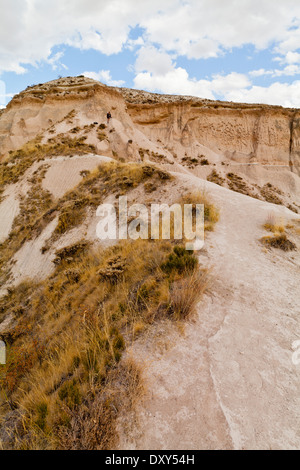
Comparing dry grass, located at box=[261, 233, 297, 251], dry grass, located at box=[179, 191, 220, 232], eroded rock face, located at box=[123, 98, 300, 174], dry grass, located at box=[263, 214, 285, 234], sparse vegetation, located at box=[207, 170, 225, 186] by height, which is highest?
eroded rock face, located at box=[123, 98, 300, 174]

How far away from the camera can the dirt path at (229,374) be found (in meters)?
2.06

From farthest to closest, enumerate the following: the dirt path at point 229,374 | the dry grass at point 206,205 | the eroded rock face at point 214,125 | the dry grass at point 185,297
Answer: the eroded rock face at point 214,125 < the dry grass at point 206,205 < the dry grass at point 185,297 < the dirt path at point 229,374

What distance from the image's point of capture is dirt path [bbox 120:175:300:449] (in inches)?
81.0

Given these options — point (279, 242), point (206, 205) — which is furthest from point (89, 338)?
point (206, 205)

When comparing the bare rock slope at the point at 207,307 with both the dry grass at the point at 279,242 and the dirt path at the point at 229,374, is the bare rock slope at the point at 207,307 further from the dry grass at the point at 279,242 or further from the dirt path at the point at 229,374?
the dry grass at the point at 279,242

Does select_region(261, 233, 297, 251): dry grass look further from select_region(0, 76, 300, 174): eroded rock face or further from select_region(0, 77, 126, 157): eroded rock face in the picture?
select_region(0, 76, 300, 174): eroded rock face

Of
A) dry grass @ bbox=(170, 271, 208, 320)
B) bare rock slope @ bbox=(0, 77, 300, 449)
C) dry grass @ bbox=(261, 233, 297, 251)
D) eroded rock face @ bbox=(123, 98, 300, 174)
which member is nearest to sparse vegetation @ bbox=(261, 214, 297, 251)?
dry grass @ bbox=(261, 233, 297, 251)

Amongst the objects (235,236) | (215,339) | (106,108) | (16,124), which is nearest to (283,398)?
(215,339)

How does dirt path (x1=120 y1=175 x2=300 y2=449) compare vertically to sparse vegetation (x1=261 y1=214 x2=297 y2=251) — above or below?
below

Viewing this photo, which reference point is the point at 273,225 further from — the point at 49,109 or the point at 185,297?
the point at 49,109

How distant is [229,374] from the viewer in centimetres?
261

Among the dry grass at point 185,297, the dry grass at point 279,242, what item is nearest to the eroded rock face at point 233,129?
the dry grass at point 279,242

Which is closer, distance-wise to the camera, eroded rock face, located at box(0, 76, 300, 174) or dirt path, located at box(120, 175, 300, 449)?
dirt path, located at box(120, 175, 300, 449)

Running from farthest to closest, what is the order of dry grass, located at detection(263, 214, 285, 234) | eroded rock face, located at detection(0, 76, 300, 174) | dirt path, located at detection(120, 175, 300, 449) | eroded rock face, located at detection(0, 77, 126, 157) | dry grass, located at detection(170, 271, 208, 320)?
1. eroded rock face, located at detection(0, 76, 300, 174)
2. eroded rock face, located at detection(0, 77, 126, 157)
3. dry grass, located at detection(263, 214, 285, 234)
4. dry grass, located at detection(170, 271, 208, 320)
5. dirt path, located at detection(120, 175, 300, 449)
